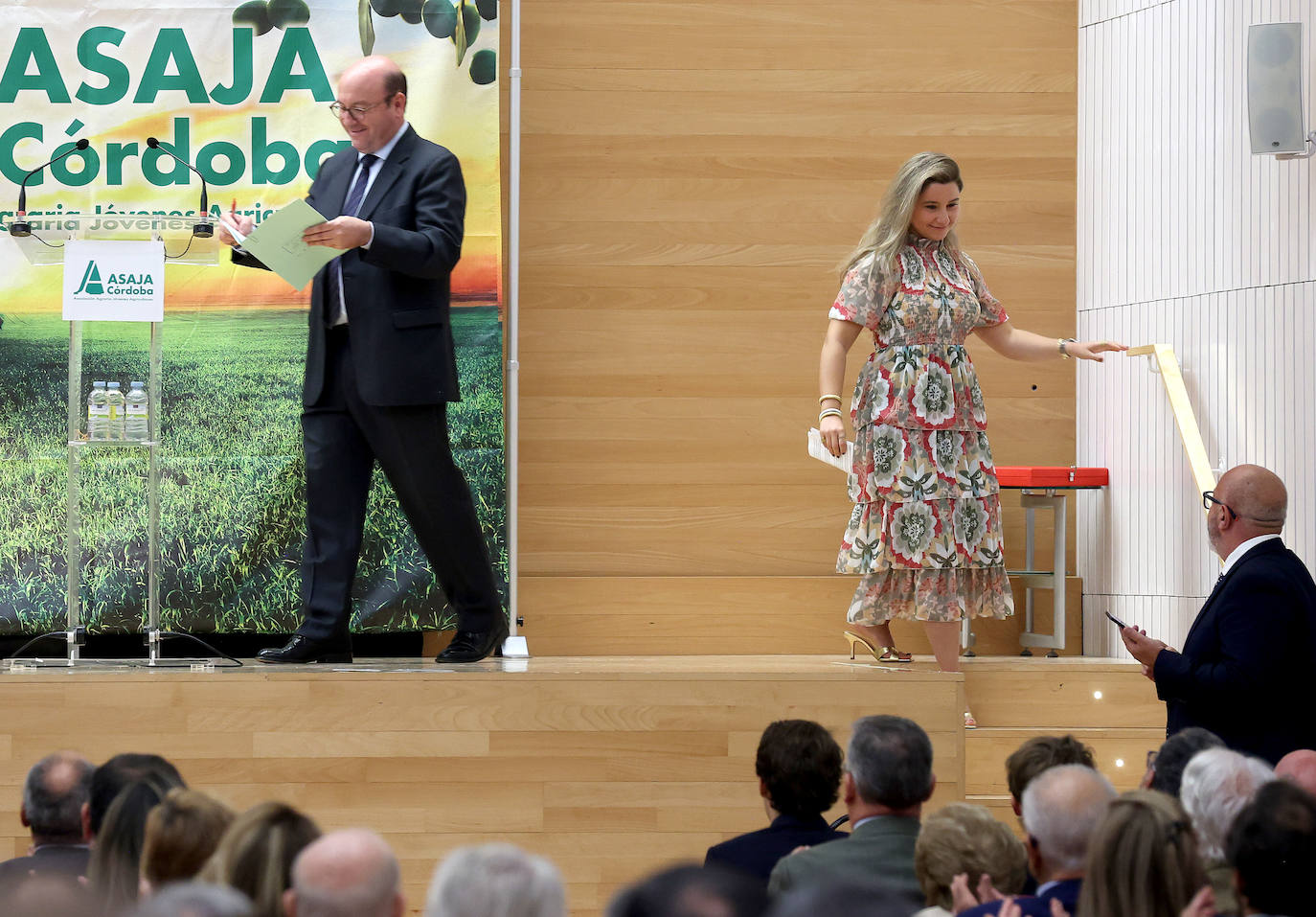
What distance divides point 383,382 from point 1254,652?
90.0 inches

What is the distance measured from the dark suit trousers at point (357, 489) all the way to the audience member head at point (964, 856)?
7.42 ft

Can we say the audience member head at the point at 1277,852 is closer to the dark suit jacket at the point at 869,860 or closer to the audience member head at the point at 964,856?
the audience member head at the point at 964,856

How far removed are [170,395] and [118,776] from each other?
297 centimetres

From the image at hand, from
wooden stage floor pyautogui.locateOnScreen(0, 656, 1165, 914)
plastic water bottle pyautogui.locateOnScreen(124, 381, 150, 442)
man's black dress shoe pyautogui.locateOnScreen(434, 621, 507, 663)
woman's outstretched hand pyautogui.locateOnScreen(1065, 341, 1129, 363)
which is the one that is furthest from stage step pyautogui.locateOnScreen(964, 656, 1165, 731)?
plastic water bottle pyautogui.locateOnScreen(124, 381, 150, 442)

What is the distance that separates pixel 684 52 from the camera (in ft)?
18.9

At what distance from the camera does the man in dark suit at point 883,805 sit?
248 cm

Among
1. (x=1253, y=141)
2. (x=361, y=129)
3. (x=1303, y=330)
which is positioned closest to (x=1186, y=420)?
(x=1303, y=330)

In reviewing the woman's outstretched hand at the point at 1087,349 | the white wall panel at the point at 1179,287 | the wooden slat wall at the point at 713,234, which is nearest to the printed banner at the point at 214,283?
the wooden slat wall at the point at 713,234

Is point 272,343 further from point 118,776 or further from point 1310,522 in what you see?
point 1310,522

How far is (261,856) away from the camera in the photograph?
1929 millimetres

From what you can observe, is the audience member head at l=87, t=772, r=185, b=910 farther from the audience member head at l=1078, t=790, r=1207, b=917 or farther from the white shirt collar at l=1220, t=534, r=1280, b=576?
the white shirt collar at l=1220, t=534, r=1280, b=576

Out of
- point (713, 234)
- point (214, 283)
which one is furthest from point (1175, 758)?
point (214, 283)

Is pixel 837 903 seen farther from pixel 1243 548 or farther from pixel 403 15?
pixel 403 15

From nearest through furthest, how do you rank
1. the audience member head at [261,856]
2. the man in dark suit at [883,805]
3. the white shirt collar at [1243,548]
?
the audience member head at [261,856] → the man in dark suit at [883,805] → the white shirt collar at [1243,548]
